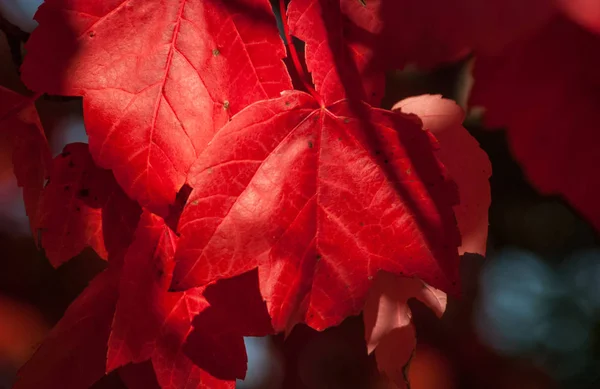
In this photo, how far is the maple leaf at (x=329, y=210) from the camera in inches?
19.7

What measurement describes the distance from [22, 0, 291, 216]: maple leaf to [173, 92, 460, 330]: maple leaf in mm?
44

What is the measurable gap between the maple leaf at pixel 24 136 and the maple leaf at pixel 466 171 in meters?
0.53

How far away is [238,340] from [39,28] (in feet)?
1.38

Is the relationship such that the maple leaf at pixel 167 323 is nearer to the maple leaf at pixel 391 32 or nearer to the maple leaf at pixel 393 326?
the maple leaf at pixel 393 326

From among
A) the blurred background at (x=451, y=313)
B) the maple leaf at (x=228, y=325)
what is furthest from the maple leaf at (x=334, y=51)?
the blurred background at (x=451, y=313)

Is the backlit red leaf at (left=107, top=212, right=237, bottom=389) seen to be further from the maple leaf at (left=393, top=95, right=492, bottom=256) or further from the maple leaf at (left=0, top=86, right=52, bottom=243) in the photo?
the maple leaf at (left=393, top=95, right=492, bottom=256)

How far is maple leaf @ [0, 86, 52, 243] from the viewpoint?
635mm

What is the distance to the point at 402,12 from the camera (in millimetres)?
411

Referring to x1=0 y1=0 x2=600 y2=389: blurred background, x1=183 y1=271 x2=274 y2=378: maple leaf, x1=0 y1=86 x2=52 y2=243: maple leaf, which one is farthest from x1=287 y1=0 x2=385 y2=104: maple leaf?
x1=0 y1=0 x2=600 y2=389: blurred background

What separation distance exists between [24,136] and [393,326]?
562 millimetres

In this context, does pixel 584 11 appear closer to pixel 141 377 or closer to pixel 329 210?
pixel 329 210

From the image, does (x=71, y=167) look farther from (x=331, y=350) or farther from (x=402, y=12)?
(x=331, y=350)

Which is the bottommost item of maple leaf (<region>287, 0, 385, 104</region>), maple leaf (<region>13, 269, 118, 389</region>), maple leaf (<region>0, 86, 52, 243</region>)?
maple leaf (<region>13, 269, 118, 389</region>)

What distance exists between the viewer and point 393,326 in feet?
2.10
